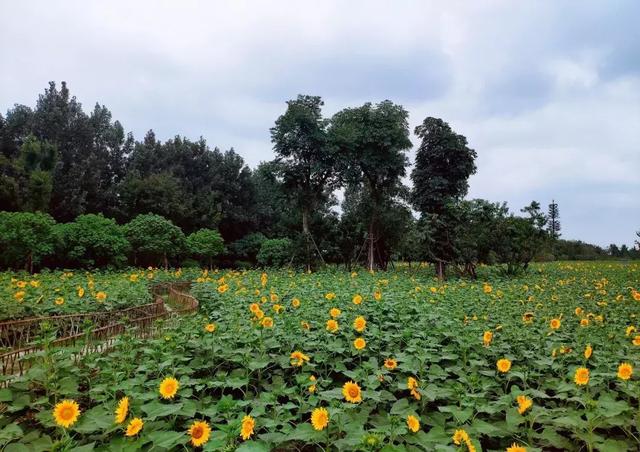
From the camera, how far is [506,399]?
86.4 inches

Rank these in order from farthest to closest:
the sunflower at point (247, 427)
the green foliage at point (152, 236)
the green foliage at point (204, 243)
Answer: the green foliage at point (204, 243)
the green foliage at point (152, 236)
the sunflower at point (247, 427)

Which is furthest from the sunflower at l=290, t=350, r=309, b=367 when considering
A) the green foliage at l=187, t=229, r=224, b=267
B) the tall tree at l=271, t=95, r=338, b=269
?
the green foliage at l=187, t=229, r=224, b=267

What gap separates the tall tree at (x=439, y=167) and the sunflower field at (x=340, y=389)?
40.2 feet

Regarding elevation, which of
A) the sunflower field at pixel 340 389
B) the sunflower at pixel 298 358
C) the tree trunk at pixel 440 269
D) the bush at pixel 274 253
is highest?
the bush at pixel 274 253

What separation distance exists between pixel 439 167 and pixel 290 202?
18.2ft

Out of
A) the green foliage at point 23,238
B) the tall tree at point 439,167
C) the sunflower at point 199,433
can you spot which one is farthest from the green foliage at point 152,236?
the sunflower at point 199,433

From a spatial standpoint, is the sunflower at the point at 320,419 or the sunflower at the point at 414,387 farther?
the sunflower at the point at 414,387

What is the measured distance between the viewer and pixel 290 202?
56.9 feet

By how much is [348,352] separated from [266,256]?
1637 cm

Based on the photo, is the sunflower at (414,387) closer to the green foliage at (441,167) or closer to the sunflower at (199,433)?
the sunflower at (199,433)

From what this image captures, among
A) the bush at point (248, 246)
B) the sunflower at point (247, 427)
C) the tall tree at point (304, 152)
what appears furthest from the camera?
the bush at point (248, 246)

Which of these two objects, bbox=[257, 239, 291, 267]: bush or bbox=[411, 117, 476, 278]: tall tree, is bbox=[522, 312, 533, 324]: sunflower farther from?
bbox=[257, 239, 291, 267]: bush

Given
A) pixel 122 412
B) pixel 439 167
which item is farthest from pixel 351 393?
pixel 439 167

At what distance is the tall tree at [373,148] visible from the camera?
54.1ft
